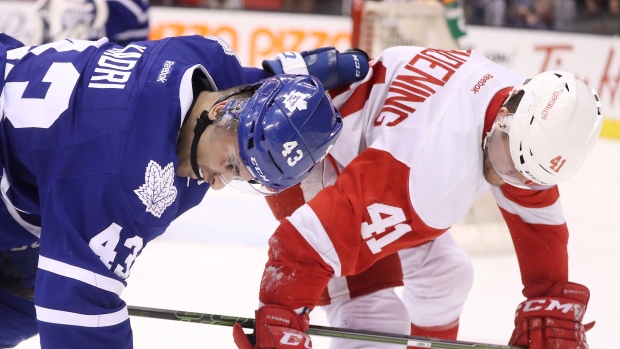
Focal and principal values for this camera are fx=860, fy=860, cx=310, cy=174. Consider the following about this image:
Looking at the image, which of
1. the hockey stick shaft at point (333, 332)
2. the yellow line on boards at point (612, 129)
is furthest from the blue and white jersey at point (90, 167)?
the yellow line on boards at point (612, 129)

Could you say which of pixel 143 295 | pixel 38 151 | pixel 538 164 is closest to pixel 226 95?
pixel 38 151

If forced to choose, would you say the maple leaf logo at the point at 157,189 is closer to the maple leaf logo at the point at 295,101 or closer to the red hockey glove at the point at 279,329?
the maple leaf logo at the point at 295,101

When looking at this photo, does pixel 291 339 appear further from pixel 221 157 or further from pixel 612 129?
pixel 612 129

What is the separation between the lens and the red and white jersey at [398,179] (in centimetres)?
200

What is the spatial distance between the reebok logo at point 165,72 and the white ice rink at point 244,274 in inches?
46.7

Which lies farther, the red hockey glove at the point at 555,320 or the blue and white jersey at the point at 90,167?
the red hockey glove at the point at 555,320

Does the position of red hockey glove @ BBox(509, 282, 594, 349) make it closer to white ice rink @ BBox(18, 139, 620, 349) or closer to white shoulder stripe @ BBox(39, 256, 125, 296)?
white ice rink @ BBox(18, 139, 620, 349)

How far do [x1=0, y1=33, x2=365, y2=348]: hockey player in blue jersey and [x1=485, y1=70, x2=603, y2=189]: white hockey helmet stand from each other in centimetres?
47

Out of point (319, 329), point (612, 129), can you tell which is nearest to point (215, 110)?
point (319, 329)

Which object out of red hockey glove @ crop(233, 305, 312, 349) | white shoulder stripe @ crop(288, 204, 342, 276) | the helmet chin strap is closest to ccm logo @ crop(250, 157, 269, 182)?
the helmet chin strap

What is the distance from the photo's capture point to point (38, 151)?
66.7 inches

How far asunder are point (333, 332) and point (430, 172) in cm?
48

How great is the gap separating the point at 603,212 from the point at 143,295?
2530 mm

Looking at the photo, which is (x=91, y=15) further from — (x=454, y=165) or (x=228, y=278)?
(x=454, y=165)
